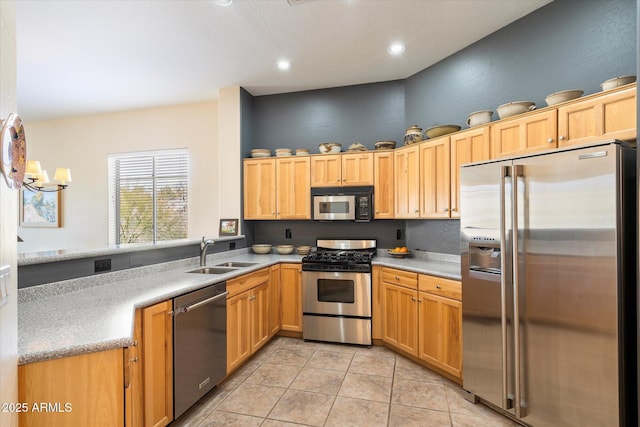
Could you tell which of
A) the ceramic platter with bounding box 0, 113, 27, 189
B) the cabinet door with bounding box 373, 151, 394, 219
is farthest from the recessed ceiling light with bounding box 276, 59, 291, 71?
the ceramic platter with bounding box 0, 113, 27, 189

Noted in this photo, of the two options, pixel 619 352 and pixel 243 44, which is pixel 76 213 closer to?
pixel 243 44

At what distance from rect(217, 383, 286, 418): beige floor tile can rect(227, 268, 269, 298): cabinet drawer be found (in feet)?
2.49

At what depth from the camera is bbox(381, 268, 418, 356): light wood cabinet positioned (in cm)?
297

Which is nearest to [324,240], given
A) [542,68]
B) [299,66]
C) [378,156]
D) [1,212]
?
[378,156]

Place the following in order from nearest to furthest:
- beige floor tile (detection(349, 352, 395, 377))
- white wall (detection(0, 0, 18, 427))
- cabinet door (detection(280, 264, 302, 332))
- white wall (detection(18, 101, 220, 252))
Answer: white wall (detection(0, 0, 18, 427)), beige floor tile (detection(349, 352, 395, 377)), cabinet door (detection(280, 264, 302, 332)), white wall (detection(18, 101, 220, 252))

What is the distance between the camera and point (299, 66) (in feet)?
11.8

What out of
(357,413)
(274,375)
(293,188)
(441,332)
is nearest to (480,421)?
(441,332)

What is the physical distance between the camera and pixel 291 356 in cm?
318

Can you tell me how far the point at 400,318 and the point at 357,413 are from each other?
3.61ft

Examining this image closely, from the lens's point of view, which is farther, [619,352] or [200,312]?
[200,312]

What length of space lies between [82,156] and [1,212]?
531 cm

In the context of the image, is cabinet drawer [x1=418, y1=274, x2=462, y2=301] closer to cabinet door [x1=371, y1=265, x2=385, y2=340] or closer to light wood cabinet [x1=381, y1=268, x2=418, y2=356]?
light wood cabinet [x1=381, y1=268, x2=418, y2=356]

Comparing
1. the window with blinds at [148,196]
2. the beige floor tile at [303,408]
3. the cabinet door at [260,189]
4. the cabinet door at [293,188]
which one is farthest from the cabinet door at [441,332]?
the window with blinds at [148,196]

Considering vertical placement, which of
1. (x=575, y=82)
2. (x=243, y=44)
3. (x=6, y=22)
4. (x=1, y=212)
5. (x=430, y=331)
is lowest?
(x=430, y=331)
